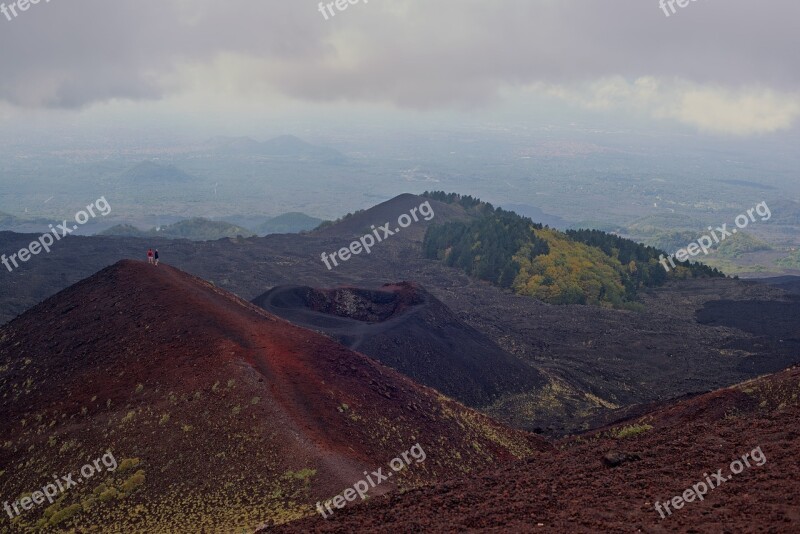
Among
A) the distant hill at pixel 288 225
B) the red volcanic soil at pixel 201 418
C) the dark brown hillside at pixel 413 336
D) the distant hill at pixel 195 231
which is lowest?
the distant hill at pixel 288 225

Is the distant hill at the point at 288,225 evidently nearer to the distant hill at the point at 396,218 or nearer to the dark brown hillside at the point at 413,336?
the distant hill at the point at 396,218

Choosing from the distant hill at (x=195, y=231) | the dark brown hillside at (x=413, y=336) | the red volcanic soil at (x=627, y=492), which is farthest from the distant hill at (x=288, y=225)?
the red volcanic soil at (x=627, y=492)

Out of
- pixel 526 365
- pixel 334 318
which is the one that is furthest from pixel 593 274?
pixel 334 318

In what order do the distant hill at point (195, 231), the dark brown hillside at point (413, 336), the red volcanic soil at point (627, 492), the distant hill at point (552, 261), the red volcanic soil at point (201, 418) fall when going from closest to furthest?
1. the red volcanic soil at point (627, 492)
2. the red volcanic soil at point (201, 418)
3. the dark brown hillside at point (413, 336)
4. the distant hill at point (552, 261)
5. the distant hill at point (195, 231)

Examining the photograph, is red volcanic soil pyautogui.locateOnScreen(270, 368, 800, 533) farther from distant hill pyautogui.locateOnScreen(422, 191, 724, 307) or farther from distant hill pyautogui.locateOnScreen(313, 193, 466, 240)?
distant hill pyautogui.locateOnScreen(313, 193, 466, 240)

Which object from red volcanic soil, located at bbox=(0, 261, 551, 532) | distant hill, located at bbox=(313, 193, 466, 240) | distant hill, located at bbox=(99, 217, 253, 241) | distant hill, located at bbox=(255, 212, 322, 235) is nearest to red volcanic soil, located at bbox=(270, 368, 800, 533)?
red volcanic soil, located at bbox=(0, 261, 551, 532)

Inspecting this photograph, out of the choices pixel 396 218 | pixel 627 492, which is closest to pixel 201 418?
pixel 627 492
